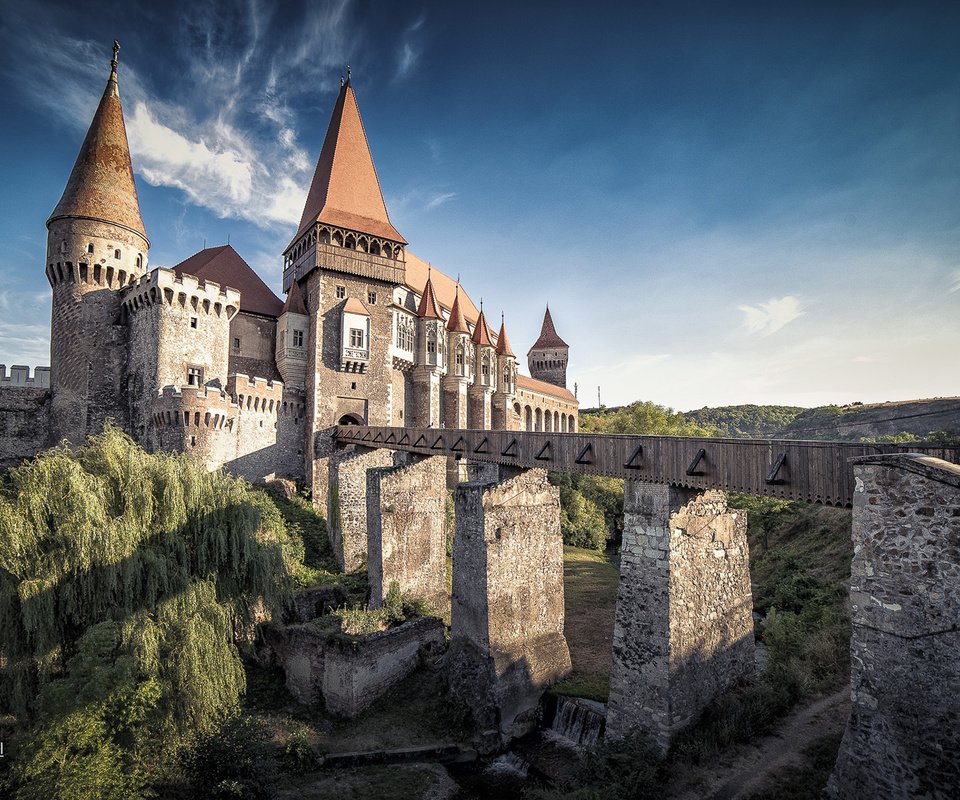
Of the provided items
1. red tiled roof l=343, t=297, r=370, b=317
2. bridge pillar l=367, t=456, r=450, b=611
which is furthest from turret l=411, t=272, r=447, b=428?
bridge pillar l=367, t=456, r=450, b=611

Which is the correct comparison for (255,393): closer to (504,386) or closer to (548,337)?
(504,386)

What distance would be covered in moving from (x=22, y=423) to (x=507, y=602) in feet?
82.8

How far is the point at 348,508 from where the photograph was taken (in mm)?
22438

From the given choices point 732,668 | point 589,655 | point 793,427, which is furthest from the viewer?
point 793,427

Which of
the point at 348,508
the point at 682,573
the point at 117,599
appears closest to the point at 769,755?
the point at 682,573

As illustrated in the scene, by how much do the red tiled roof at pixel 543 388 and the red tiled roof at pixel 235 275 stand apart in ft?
75.8

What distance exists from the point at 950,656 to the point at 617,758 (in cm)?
581

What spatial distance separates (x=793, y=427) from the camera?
68.7 metres

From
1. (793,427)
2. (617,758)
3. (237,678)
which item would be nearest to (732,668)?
(617,758)

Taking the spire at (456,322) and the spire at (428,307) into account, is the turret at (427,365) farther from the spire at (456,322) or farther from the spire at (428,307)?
the spire at (456,322)

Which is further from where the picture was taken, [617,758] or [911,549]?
[617,758]

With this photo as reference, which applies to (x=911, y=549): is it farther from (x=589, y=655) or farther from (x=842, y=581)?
(x=842, y=581)

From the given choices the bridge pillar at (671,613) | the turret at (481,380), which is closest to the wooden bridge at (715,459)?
the bridge pillar at (671,613)

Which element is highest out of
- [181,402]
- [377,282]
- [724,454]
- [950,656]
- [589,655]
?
[377,282]
